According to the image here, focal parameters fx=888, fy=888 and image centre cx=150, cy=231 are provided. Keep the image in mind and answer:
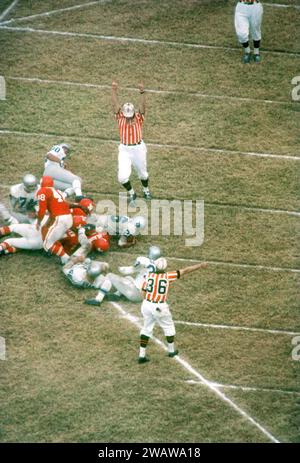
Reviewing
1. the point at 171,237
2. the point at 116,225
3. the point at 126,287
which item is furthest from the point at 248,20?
the point at 126,287

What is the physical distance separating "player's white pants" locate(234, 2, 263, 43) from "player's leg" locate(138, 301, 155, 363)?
7582mm

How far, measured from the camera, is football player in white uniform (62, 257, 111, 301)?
12.3 meters

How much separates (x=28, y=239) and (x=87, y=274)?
1.13m

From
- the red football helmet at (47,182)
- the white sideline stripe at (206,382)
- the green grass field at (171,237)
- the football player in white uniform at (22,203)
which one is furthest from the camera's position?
the football player in white uniform at (22,203)

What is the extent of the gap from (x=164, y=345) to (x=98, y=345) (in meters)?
0.86

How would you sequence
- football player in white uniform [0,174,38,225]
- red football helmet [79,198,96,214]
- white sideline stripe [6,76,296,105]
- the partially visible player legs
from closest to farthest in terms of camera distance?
football player in white uniform [0,174,38,225] → red football helmet [79,198,96,214] → the partially visible player legs → white sideline stripe [6,76,296,105]

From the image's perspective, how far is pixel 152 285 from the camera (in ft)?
35.7

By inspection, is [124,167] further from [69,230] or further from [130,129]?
[69,230]

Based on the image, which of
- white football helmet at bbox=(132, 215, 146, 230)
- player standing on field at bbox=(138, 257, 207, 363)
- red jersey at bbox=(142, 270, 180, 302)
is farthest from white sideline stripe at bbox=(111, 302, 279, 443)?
white football helmet at bbox=(132, 215, 146, 230)

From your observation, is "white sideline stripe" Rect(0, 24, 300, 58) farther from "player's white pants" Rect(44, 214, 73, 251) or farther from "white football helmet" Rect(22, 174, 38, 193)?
"player's white pants" Rect(44, 214, 73, 251)

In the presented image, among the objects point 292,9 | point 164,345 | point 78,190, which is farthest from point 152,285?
point 292,9

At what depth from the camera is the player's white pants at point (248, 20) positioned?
16.6 m

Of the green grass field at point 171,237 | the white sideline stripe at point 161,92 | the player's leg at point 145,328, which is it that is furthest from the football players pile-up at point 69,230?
the white sideline stripe at point 161,92

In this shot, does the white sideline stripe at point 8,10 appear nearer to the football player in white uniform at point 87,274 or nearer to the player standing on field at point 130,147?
the player standing on field at point 130,147
